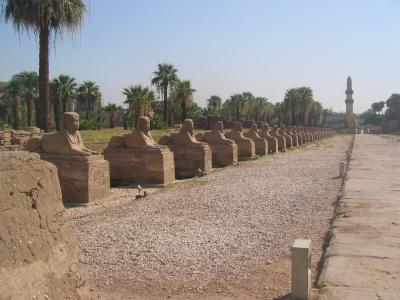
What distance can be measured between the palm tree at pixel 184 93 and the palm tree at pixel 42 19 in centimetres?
2505

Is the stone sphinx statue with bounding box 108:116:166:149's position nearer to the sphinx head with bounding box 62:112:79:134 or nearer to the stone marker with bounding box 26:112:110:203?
the stone marker with bounding box 26:112:110:203

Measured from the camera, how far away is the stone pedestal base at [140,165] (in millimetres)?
13258

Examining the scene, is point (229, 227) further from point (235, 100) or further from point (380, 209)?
point (235, 100)

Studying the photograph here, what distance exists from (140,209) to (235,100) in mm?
51412

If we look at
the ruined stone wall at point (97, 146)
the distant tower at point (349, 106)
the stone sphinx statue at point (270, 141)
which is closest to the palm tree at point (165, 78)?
the stone sphinx statue at point (270, 141)

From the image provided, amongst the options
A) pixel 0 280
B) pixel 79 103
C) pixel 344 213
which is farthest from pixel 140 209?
pixel 79 103

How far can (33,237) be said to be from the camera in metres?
3.11

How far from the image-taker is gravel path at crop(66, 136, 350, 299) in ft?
16.4

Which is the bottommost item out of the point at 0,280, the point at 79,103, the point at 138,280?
the point at 138,280

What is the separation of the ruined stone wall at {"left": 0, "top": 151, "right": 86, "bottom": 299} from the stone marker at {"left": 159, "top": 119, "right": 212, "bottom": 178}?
41.0 ft

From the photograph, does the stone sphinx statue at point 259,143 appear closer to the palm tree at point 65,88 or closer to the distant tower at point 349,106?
the palm tree at point 65,88

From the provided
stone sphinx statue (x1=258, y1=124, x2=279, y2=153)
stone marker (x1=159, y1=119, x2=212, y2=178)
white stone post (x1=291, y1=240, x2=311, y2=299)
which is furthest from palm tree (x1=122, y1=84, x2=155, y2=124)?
white stone post (x1=291, y1=240, x2=311, y2=299)

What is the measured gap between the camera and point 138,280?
5.08m

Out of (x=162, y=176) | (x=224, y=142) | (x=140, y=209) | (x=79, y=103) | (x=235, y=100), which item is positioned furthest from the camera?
(x=235, y=100)
